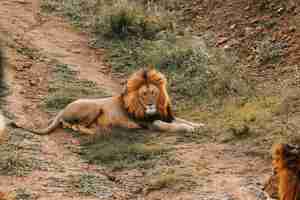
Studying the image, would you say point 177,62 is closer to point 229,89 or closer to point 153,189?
point 229,89

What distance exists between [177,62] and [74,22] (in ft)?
13.5

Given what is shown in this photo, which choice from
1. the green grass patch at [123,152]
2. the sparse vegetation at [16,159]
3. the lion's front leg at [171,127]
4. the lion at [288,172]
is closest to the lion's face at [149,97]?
the lion's front leg at [171,127]

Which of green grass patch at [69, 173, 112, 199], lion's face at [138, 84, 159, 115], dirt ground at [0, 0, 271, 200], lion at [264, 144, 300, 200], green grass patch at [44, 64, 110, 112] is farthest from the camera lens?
green grass patch at [44, 64, 110, 112]

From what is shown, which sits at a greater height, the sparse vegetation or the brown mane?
the brown mane

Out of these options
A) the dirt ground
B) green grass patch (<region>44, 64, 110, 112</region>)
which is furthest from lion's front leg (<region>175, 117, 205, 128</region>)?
green grass patch (<region>44, 64, 110, 112</region>)

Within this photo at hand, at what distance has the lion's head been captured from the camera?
11914 millimetres

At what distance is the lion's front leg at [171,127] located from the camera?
11.4 meters

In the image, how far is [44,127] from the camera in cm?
1202

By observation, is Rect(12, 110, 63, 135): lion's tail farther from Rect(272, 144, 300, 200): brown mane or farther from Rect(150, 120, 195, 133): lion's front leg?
Rect(272, 144, 300, 200): brown mane

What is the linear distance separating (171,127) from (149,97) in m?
0.57

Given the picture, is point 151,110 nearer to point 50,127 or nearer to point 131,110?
point 131,110

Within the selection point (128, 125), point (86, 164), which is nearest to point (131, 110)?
point (128, 125)

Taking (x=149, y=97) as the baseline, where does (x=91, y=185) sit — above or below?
below

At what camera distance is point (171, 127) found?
458 inches
